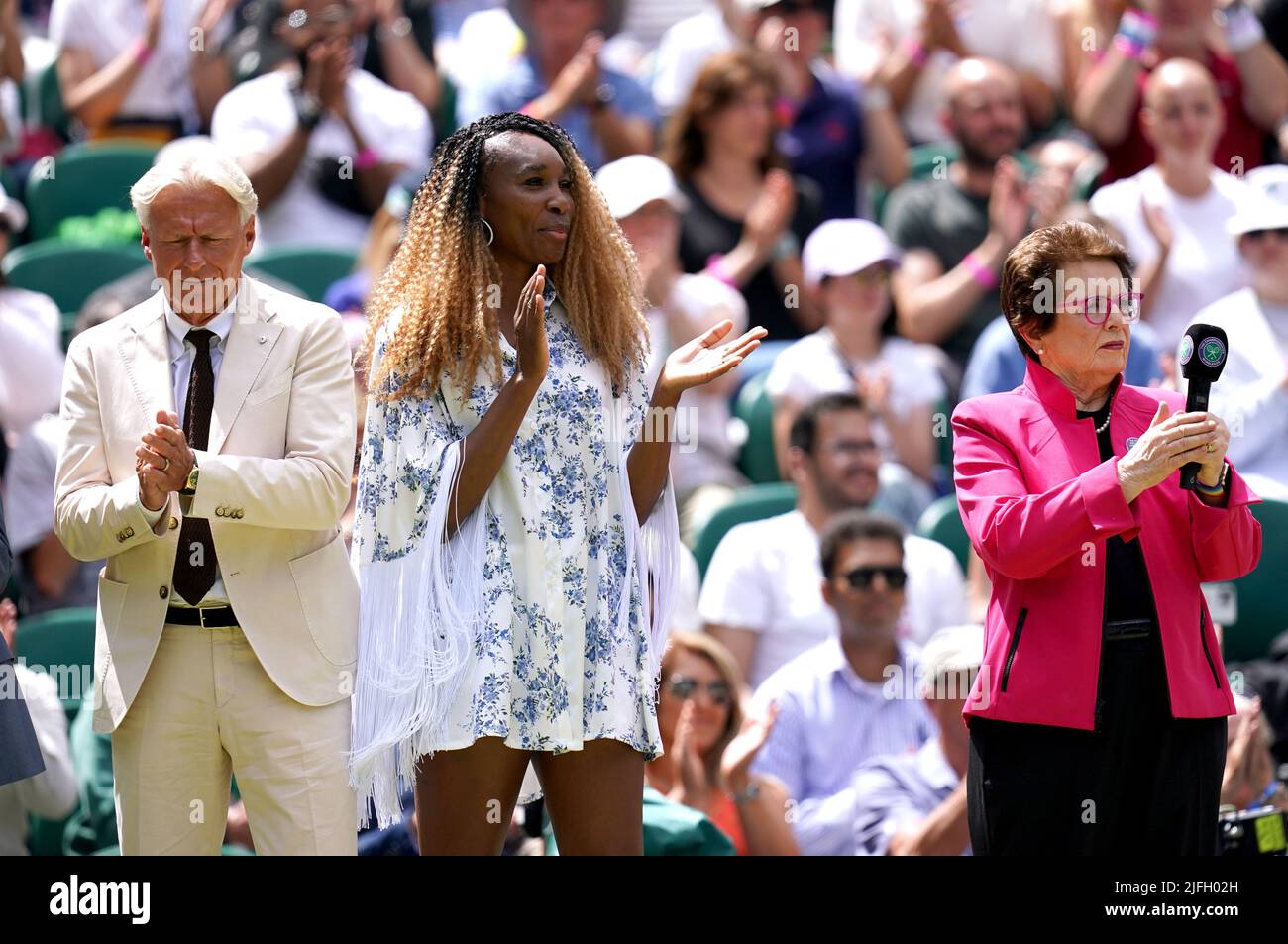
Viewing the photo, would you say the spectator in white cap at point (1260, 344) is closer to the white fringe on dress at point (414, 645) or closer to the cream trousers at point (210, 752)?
the white fringe on dress at point (414, 645)

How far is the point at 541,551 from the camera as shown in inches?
130

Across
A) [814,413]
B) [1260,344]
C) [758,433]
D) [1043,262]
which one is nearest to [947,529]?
[814,413]

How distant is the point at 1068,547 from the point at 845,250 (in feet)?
12.9

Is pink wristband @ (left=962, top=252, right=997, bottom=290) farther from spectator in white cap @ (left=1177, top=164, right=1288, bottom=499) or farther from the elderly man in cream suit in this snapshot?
the elderly man in cream suit

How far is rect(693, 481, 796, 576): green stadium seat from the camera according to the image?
6.29 metres

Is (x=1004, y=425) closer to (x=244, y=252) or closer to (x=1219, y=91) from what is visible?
(x=244, y=252)

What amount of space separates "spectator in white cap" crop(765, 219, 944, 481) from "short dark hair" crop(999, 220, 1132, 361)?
3132 millimetres

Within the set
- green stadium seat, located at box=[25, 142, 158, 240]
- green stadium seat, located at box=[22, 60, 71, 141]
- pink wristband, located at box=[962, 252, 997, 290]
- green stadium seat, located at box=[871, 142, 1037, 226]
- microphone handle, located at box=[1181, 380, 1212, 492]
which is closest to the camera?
microphone handle, located at box=[1181, 380, 1212, 492]

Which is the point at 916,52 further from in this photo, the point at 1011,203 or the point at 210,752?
the point at 210,752

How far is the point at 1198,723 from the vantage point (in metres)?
3.28

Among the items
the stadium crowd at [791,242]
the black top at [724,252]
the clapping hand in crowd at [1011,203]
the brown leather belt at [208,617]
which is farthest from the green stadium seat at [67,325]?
the brown leather belt at [208,617]

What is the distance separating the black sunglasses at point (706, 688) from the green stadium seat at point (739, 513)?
0.98 meters

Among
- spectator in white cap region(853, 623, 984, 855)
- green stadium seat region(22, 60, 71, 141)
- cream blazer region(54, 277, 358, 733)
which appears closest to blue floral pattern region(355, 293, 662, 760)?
cream blazer region(54, 277, 358, 733)
